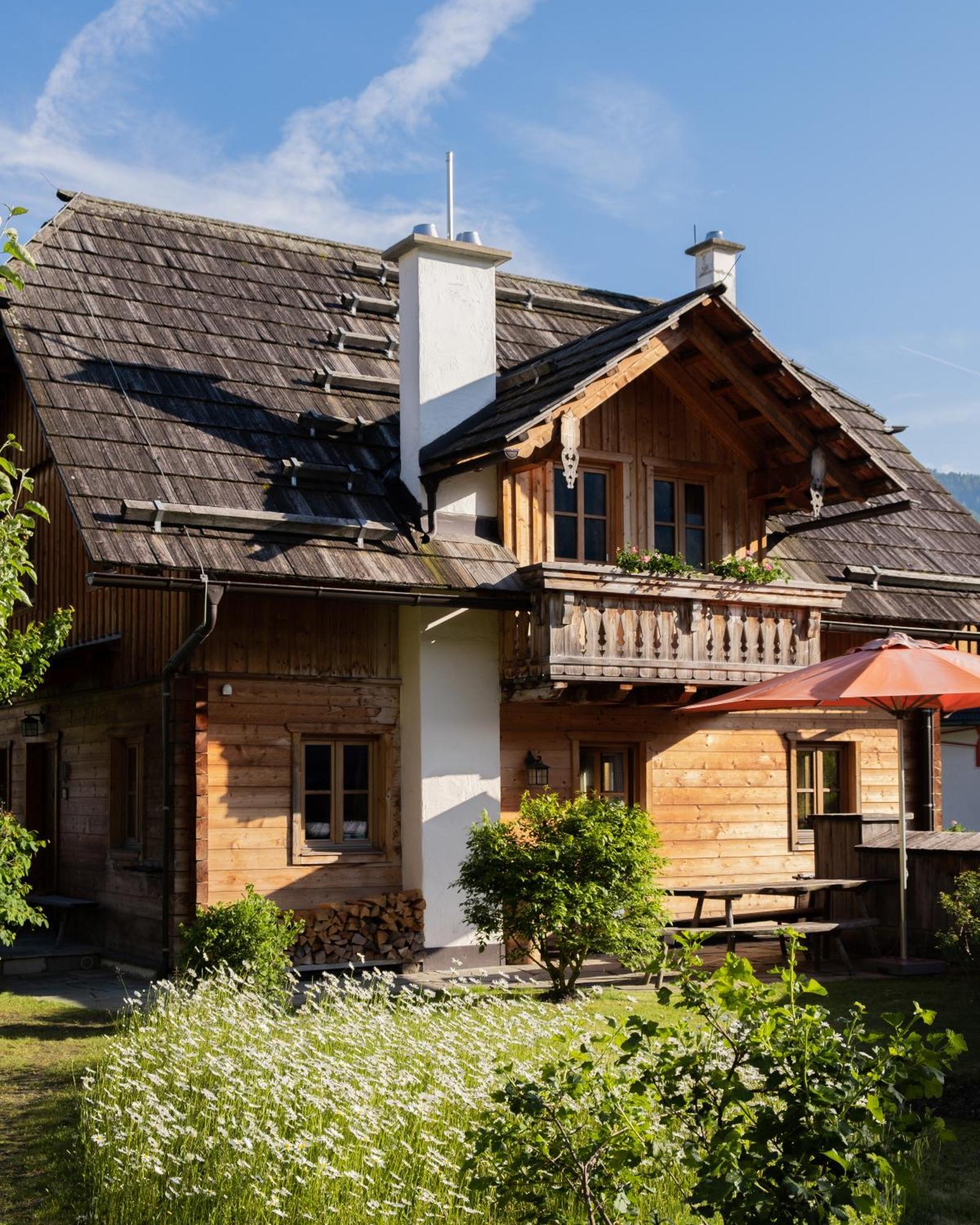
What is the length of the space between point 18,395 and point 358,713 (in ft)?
21.5

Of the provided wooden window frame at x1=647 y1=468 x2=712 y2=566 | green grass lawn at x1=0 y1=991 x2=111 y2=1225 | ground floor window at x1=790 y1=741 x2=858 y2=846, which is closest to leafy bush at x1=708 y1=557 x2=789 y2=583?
wooden window frame at x1=647 y1=468 x2=712 y2=566

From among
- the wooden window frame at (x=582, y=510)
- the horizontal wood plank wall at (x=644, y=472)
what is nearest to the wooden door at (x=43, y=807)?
the horizontal wood plank wall at (x=644, y=472)

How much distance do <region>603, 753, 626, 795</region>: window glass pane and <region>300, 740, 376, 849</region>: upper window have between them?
2684 mm

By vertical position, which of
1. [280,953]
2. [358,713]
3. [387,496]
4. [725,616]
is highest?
[387,496]

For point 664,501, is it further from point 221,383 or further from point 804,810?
point 221,383

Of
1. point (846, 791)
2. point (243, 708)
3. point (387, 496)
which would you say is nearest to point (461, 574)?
point (387, 496)

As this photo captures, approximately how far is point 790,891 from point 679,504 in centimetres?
444

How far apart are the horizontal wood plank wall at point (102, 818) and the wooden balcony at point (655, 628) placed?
3.62 m

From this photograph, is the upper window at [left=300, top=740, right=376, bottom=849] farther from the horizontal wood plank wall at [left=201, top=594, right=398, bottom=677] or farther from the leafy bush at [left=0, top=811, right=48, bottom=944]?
the leafy bush at [left=0, top=811, right=48, bottom=944]

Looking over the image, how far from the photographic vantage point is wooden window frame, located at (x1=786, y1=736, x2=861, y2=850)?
16.8 metres

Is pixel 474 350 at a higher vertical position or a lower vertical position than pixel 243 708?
higher

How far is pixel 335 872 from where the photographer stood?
45.5 ft

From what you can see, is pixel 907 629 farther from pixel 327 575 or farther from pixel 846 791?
pixel 327 575

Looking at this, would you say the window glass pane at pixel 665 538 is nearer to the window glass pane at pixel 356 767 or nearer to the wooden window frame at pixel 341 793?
the wooden window frame at pixel 341 793
